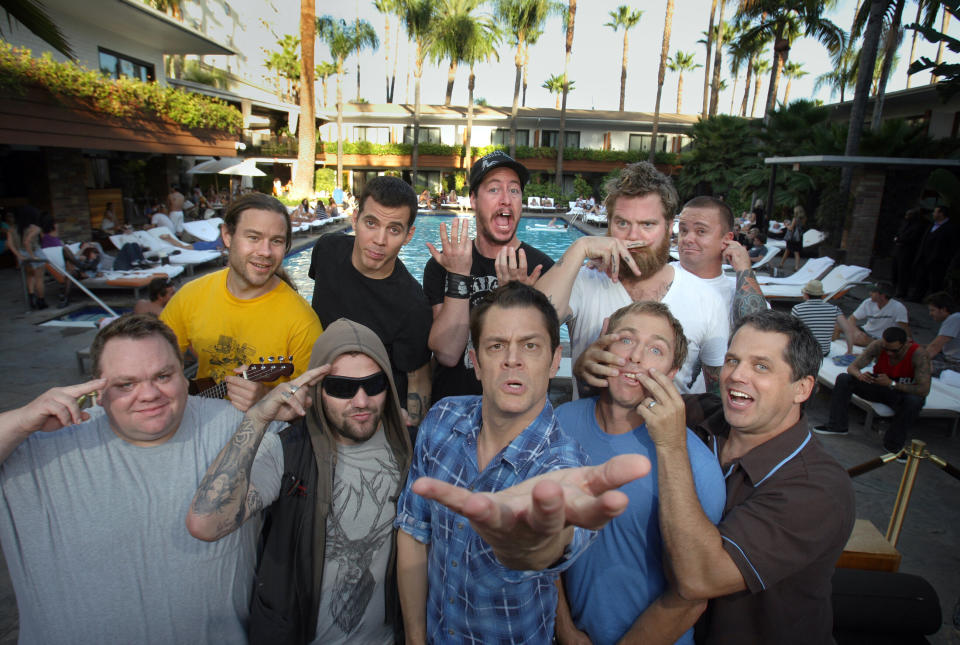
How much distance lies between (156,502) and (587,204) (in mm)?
29336

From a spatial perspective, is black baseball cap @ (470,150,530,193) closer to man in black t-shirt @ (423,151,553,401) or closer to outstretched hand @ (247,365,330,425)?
man in black t-shirt @ (423,151,553,401)

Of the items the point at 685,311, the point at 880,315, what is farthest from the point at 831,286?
the point at 685,311

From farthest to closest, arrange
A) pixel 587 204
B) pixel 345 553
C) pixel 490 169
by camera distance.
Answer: pixel 587 204
pixel 490 169
pixel 345 553

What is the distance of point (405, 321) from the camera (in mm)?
3078

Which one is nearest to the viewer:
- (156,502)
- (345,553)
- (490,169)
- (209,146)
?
(156,502)

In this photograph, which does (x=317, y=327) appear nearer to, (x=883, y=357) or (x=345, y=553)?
(x=345, y=553)

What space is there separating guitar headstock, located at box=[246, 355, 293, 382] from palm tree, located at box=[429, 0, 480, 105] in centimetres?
4100

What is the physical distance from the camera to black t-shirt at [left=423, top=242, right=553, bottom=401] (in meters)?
3.06

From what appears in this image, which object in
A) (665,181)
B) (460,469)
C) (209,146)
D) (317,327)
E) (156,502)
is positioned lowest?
(156,502)

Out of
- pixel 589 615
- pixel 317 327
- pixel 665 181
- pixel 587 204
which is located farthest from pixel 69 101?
pixel 587 204

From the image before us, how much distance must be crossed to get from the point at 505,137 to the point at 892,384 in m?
39.7

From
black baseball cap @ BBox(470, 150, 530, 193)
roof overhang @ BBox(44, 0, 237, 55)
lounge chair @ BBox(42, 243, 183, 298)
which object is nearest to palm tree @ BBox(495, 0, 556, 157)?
roof overhang @ BBox(44, 0, 237, 55)

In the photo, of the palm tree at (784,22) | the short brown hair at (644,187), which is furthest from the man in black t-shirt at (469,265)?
the palm tree at (784,22)

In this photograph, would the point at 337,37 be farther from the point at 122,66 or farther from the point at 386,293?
the point at 386,293
